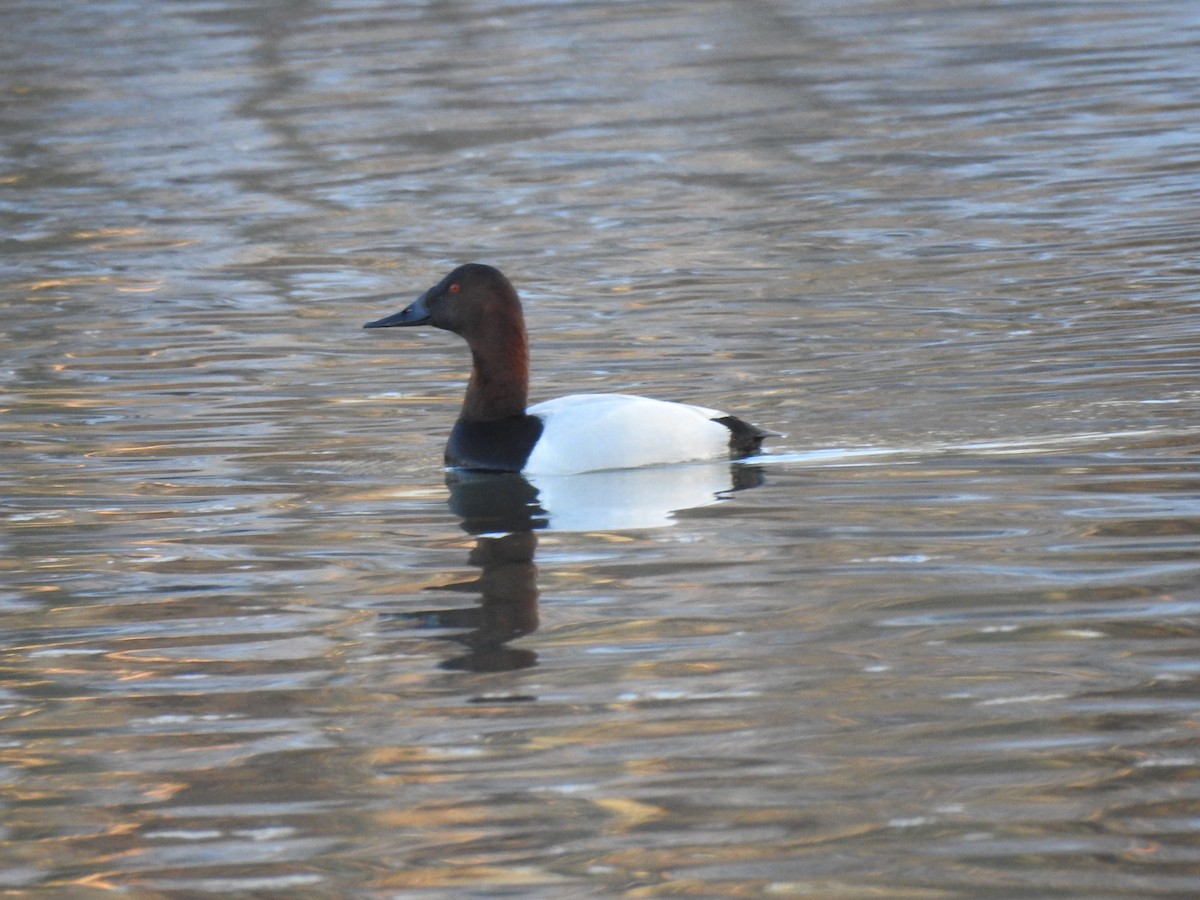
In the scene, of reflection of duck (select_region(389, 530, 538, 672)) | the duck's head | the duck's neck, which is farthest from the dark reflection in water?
the duck's head

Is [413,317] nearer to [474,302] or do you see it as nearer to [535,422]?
[474,302]

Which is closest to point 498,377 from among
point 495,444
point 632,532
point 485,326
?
point 485,326

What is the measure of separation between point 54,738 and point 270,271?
7557mm

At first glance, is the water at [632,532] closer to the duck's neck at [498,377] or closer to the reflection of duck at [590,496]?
the reflection of duck at [590,496]

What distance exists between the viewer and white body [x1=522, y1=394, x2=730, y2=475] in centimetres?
722

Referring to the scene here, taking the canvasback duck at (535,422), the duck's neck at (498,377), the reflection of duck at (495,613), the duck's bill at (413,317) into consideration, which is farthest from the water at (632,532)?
the duck's bill at (413,317)

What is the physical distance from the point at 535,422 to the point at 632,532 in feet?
3.79

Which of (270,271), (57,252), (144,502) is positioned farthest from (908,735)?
(57,252)

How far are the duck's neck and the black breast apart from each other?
112mm

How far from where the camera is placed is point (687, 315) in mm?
10148

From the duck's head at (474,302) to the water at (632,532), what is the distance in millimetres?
485

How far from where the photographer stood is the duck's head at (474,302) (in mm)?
7770

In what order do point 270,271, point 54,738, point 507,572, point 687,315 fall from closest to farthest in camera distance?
point 54,738
point 507,572
point 687,315
point 270,271

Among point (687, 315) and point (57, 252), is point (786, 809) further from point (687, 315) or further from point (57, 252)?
point (57, 252)
